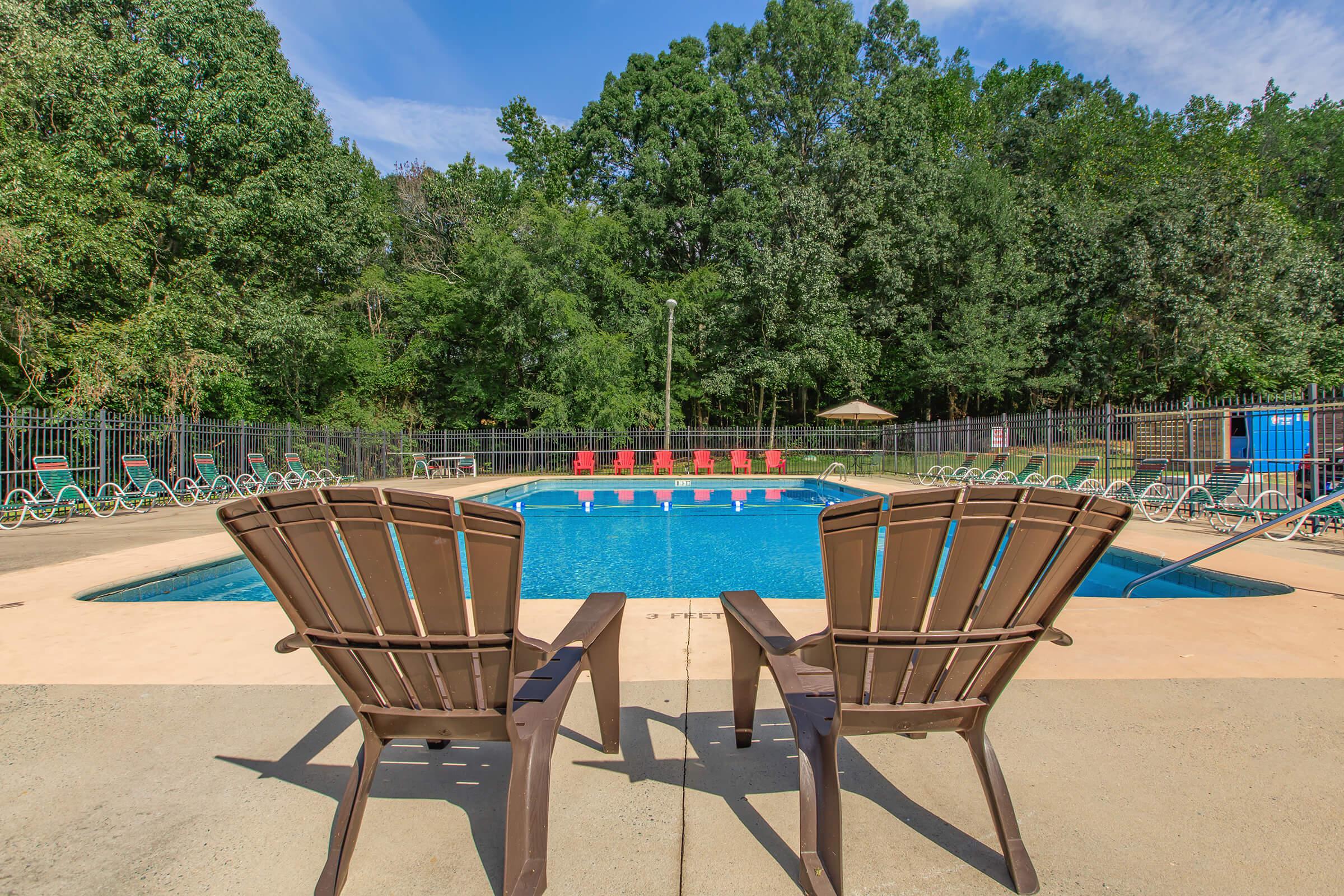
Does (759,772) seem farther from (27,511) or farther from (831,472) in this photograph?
(831,472)

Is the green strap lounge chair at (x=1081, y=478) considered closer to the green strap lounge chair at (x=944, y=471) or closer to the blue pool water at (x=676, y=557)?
the blue pool water at (x=676, y=557)

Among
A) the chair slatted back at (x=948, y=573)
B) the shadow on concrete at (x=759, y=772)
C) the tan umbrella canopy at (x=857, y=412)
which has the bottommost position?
the shadow on concrete at (x=759, y=772)

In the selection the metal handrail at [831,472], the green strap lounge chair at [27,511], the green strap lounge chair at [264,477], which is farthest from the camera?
the metal handrail at [831,472]

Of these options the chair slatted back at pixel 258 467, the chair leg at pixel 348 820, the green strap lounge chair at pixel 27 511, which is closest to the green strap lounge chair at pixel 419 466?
the chair slatted back at pixel 258 467

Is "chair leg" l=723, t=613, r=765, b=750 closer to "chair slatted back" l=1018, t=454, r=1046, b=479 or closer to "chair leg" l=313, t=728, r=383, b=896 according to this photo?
"chair leg" l=313, t=728, r=383, b=896

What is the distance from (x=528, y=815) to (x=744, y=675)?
2.80ft

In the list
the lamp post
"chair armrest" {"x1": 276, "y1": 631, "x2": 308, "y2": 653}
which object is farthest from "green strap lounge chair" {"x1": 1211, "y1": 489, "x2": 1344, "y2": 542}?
the lamp post

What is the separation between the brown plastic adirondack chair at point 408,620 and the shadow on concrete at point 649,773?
33 centimetres

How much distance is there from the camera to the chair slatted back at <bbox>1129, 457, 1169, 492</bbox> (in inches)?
379

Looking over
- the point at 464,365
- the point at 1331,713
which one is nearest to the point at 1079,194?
the point at 464,365

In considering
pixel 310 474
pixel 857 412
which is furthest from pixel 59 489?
pixel 857 412

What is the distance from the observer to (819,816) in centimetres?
158

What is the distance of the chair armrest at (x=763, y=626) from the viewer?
64.4 inches

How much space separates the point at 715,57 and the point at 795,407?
49.2 feet
